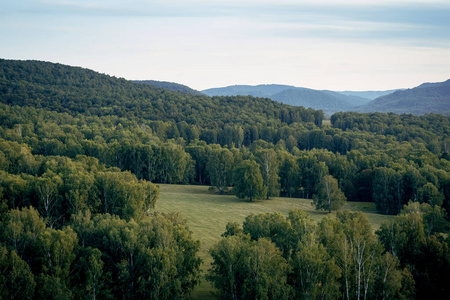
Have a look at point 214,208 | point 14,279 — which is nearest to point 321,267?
point 14,279

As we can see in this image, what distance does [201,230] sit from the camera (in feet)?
190

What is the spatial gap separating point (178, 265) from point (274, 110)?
15462cm

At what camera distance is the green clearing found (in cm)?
5891

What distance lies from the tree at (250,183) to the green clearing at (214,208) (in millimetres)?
1584

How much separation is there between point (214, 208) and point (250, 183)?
10128 millimetres

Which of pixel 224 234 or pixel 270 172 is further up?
pixel 270 172

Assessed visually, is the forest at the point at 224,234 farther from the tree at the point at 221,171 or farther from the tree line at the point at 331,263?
the tree at the point at 221,171

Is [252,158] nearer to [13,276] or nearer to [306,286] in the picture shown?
[306,286]

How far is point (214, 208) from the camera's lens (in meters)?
71.8

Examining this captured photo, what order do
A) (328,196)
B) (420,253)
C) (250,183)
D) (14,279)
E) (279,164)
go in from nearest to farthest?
(14,279) → (420,253) → (328,196) → (250,183) → (279,164)

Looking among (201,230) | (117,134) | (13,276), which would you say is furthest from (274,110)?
(13,276)

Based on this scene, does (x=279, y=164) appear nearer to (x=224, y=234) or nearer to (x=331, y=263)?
(x=224, y=234)

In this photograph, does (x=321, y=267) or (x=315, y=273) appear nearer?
(x=321, y=267)

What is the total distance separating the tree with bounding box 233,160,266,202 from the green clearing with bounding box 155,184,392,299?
158cm
